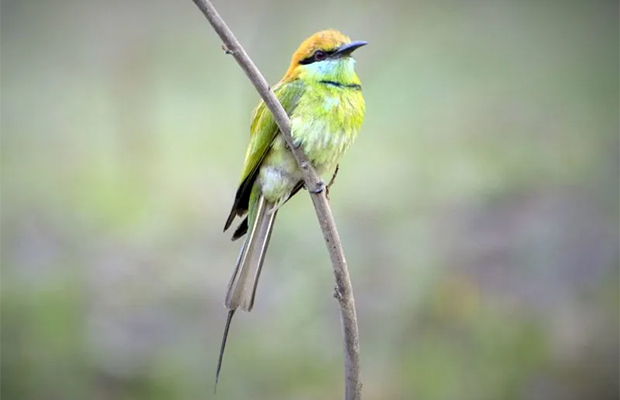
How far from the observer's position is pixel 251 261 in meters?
1.31

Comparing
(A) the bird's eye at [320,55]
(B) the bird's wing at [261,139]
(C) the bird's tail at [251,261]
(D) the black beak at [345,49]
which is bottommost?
(C) the bird's tail at [251,261]

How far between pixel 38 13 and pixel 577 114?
6.28 feet

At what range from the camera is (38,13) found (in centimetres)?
258

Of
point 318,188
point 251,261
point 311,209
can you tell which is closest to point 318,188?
point 318,188

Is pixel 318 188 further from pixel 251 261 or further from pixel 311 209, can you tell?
pixel 311 209

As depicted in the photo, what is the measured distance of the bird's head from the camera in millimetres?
1384

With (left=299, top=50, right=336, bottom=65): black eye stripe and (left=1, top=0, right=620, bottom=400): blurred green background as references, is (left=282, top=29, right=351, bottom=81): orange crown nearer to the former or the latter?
(left=299, top=50, right=336, bottom=65): black eye stripe

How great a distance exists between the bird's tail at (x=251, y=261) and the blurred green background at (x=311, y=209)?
988 mm

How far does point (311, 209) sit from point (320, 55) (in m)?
1.17

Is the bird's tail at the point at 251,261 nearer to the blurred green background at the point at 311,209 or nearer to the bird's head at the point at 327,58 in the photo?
the bird's head at the point at 327,58

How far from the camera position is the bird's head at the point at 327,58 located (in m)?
1.38

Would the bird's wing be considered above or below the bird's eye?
below

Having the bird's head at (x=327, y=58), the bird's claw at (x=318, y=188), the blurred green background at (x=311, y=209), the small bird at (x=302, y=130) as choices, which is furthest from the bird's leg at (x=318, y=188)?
the blurred green background at (x=311, y=209)

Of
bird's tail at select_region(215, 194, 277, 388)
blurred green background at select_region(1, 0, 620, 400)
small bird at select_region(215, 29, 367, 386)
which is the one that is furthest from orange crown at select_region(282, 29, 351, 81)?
blurred green background at select_region(1, 0, 620, 400)
